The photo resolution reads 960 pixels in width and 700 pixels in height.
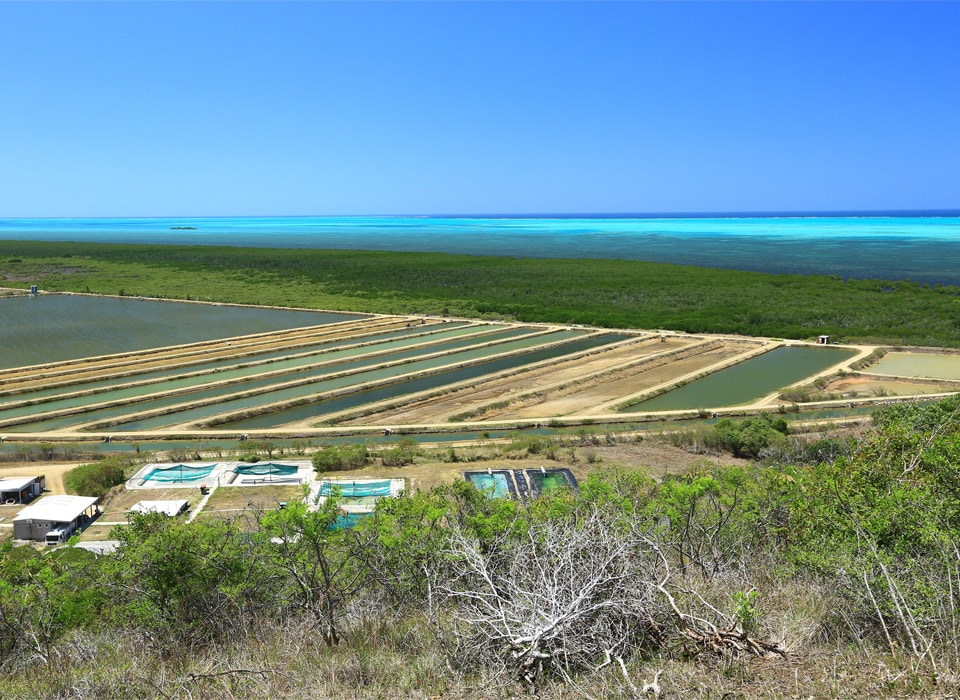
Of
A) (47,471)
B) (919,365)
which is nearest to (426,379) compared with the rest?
(47,471)

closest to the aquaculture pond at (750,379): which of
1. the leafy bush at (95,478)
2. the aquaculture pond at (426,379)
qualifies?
the aquaculture pond at (426,379)

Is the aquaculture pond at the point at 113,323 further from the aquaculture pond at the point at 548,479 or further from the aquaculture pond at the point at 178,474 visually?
the aquaculture pond at the point at 548,479

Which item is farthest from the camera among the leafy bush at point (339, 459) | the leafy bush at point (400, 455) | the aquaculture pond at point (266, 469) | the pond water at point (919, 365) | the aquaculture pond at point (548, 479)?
the pond water at point (919, 365)

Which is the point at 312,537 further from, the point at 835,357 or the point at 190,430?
the point at 835,357

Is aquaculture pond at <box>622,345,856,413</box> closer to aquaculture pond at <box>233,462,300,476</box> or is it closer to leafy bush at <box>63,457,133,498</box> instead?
aquaculture pond at <box>233,462,300,476</box>

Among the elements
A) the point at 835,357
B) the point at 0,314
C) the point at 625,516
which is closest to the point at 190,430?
the point at 625,516

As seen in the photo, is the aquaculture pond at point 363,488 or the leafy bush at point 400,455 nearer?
the aquaculture pond at point 363,488

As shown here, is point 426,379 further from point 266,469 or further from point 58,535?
point 58,535
